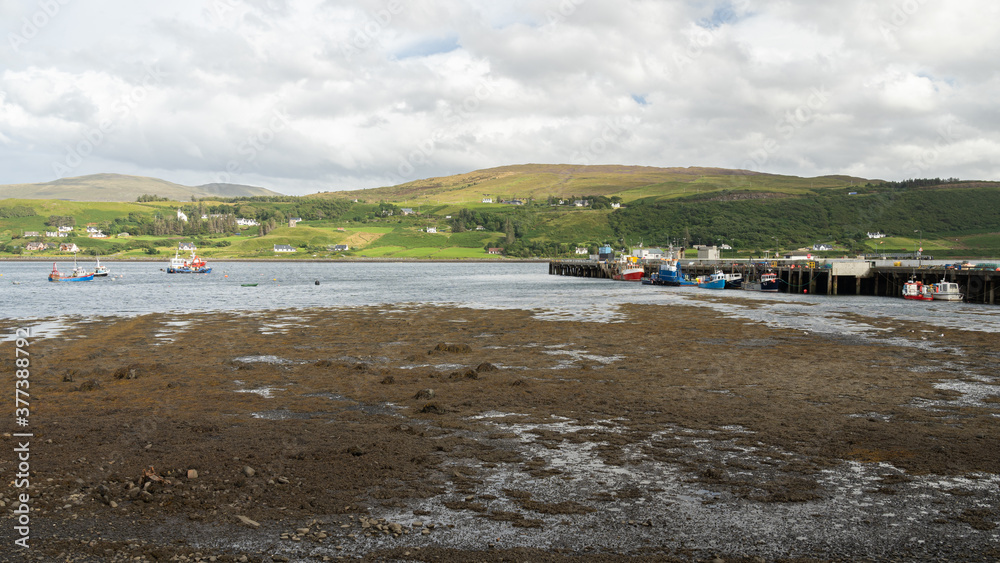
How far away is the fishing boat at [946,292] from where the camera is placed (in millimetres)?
62875

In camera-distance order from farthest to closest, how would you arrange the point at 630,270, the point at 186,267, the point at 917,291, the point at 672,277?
the point at 186,267
the point at 630,270
the point at 672,277
the point at 917,291

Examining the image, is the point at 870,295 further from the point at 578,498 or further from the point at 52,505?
the point at 52,505

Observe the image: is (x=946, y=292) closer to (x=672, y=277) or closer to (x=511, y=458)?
(x=672, y=277)

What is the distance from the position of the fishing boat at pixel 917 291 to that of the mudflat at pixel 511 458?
44231 mm

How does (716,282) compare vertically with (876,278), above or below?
below

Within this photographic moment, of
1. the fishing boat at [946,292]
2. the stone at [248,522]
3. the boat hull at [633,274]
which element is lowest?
the boat hull at [633,274]

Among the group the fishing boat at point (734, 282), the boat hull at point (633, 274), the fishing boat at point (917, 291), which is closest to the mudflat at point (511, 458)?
the fishing boat at point (917, 291)

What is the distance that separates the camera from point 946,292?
207ft

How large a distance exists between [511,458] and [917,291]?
216 ft

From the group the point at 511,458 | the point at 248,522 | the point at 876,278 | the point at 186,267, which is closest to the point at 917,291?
the point at 876,278

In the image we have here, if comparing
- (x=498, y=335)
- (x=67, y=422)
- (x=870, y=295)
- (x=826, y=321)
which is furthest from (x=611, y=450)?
(x=870, y=295)

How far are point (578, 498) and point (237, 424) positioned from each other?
8.44 meters

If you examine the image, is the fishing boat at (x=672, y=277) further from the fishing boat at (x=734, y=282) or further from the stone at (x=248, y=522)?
the stone at (x=248, y=522)

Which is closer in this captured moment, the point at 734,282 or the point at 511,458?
the point at 511,458
